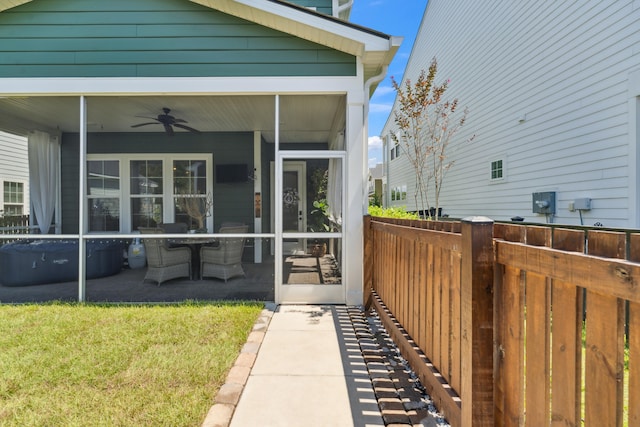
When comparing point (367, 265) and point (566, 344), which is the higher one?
point (566, 344)

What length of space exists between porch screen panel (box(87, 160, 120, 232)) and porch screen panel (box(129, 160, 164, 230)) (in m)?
0.33

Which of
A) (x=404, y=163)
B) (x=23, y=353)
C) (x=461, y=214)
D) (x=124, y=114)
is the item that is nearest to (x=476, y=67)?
(x=461, y=214)

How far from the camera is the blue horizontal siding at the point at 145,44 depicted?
4188 mm

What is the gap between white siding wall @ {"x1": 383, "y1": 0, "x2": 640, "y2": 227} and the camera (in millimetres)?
4262

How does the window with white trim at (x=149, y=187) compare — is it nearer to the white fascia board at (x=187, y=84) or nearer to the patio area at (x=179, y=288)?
the patio area at (x=179, y=288)

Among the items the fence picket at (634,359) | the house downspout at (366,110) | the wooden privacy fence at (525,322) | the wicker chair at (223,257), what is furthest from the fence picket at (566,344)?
the wicker chair at (223,257)

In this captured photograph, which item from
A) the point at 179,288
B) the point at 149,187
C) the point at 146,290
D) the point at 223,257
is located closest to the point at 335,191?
the point at 223,257

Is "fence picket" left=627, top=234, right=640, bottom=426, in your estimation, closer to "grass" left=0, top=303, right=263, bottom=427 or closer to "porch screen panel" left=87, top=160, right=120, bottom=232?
"grass" left=0, top=303, right=263, bottom=427

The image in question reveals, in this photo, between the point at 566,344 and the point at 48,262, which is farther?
the point at 48,262

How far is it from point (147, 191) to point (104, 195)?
2.72ft

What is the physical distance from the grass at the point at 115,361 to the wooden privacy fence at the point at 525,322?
1.40m

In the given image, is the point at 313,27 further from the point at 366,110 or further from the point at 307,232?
the point at 307,232

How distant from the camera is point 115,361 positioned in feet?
8.68

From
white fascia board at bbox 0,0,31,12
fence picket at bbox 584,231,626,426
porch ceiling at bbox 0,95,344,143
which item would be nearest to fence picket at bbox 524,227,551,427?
fence picket at bbox 584,231,626,426
